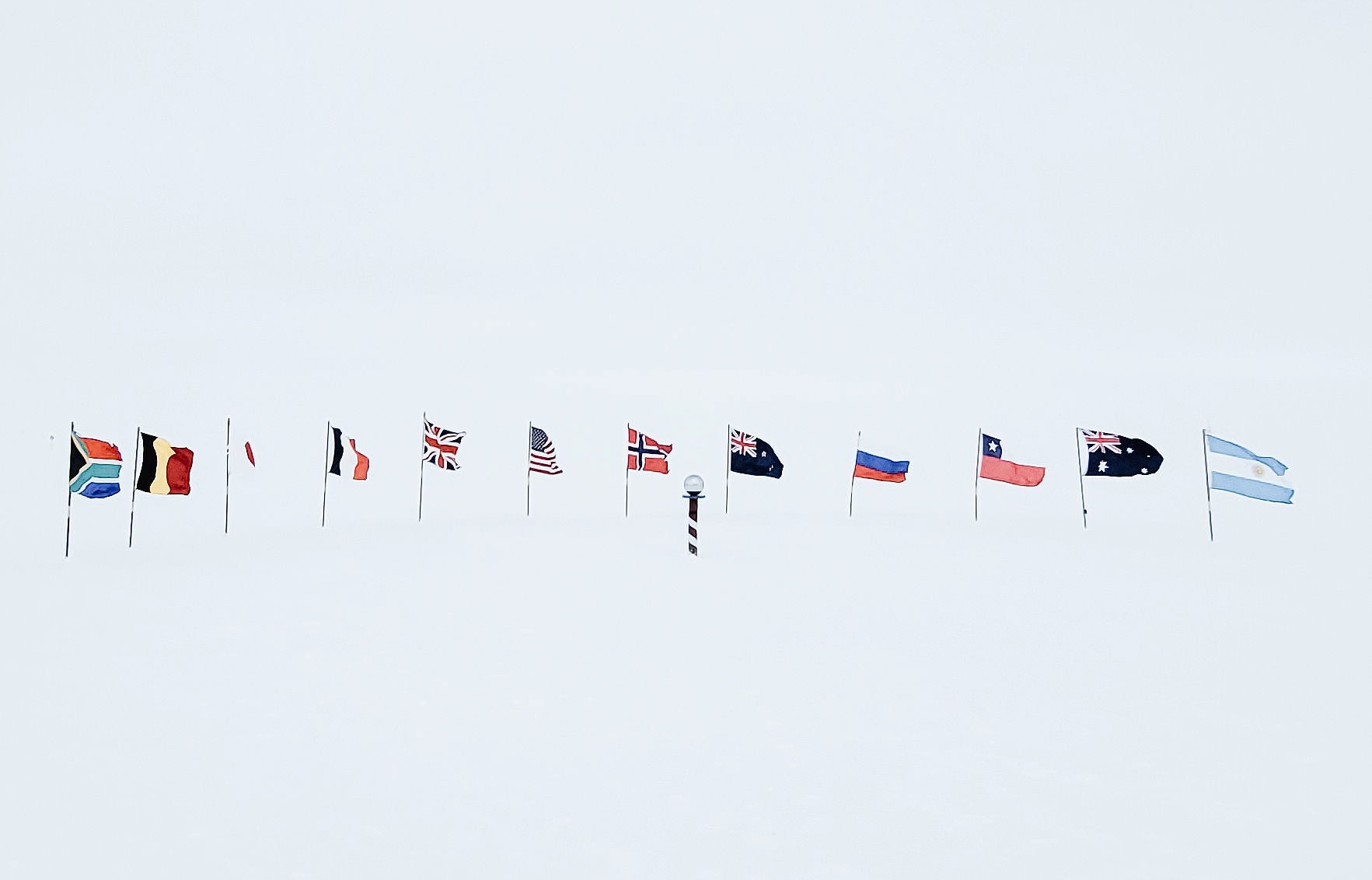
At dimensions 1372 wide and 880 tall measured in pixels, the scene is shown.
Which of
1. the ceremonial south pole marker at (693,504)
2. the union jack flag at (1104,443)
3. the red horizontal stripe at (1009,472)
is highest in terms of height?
the union jack flag at (1104,443)

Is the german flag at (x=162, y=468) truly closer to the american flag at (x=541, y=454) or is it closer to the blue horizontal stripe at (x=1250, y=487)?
the american flag at (x=541, y=454)

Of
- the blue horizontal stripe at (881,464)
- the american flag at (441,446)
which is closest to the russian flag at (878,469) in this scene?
the blue horizontal stripe at (881,464)

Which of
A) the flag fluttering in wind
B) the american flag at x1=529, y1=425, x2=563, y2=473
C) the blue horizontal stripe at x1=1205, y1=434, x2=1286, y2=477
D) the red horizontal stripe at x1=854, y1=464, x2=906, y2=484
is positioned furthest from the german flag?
the blue horizontal stripe at x1=1205, y1=434, x2=1286, y2=477

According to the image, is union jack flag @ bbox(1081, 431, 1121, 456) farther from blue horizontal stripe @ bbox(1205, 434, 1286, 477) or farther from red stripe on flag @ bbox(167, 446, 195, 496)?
red stripe on flag @ bbox(167, 446, 195, 496)

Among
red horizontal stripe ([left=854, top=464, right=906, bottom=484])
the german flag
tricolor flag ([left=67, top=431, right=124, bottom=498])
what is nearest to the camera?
tricolor flag ([left=67, top=431, right=124, bottom=498])

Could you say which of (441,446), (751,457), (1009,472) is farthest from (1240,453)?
(441,446)

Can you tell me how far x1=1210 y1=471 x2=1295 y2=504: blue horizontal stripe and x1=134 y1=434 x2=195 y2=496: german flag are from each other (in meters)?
19.0

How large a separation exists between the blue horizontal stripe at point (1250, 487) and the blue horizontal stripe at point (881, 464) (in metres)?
5.99

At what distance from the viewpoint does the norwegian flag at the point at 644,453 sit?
20.2 m

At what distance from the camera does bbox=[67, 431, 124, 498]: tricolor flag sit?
15227 mm

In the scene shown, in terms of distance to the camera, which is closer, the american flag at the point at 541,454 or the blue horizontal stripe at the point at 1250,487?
the blue horizontal stripe at the point at 1250,487

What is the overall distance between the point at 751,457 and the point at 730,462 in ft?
1.62

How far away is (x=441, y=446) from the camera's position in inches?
779

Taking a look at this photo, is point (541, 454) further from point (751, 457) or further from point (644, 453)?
point (751, 457)
